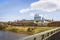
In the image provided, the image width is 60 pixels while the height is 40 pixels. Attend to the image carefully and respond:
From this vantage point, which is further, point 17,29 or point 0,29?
point 0,29

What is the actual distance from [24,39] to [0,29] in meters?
84.2

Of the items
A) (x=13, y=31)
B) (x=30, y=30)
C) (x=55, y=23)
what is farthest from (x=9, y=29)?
(x=55, y=23)

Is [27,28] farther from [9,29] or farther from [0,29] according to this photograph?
[0,29]

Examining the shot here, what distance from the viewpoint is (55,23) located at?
2311 inches

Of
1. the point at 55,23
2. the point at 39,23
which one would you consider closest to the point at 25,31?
the point at 39,23

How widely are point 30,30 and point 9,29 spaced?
1948cm

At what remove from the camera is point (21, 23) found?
5812 centimetres

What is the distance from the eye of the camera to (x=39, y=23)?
61.6 m

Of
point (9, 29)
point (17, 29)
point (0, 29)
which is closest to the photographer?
point (17, 29)

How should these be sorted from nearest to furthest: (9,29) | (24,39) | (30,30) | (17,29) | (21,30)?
1. (24,39)
2. (30,30)
3. (21,30)
4. (17,29)
5. (9,29)

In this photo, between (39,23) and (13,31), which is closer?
(39,23)

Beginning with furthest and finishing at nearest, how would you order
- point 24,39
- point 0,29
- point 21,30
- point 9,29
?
point 0,29, point 9,29, point 21,30, point 24,39

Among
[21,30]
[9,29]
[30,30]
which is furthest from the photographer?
[9,29]

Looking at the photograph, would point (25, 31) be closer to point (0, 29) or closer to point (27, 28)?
point (27, 28)
